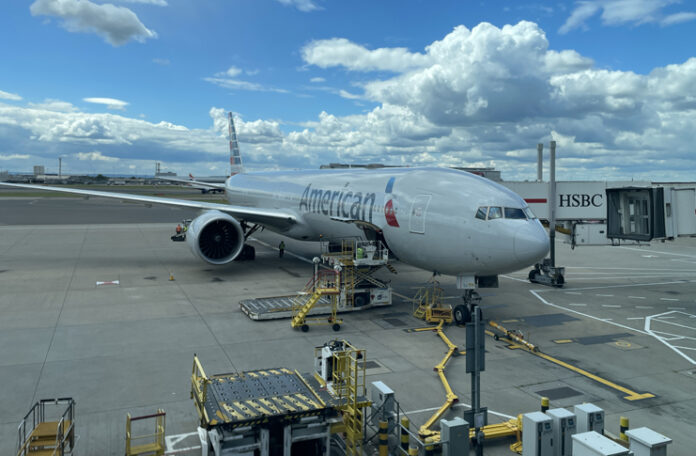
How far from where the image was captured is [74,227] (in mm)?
45844

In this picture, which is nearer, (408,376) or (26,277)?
(408,376)

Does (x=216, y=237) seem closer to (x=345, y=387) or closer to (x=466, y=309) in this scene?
(x=466, y=309)

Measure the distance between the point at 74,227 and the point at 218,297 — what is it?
32.4 metres

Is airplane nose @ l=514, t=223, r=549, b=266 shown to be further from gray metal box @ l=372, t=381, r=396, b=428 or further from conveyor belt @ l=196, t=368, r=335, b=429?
conveyor belt @ l=196, t=368, r=335, b=429

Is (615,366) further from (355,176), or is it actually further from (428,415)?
(355,176)

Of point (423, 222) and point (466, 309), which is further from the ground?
point (423, 222)

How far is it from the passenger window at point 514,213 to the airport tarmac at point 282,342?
3579 millimetres

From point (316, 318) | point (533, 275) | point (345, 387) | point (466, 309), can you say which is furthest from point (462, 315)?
point (533, 275)

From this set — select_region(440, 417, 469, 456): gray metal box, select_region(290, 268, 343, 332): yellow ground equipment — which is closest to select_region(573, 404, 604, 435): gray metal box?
select_region(440, 417, 469, 456): gray metal box

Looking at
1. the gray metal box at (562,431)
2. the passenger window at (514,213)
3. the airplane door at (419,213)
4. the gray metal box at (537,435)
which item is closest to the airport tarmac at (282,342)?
the gray metal box at (537,435)

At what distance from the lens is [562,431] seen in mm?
8312

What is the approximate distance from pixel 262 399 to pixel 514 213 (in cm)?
972

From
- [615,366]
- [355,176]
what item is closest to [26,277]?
[355,176]

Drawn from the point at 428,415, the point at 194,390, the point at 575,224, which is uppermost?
the point at 575,224
